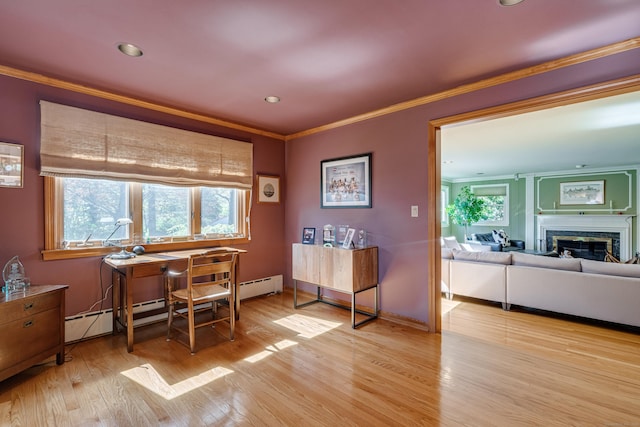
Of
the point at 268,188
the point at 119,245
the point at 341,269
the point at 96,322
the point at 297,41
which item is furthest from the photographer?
the point at 268,188

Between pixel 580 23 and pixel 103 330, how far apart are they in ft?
14.9

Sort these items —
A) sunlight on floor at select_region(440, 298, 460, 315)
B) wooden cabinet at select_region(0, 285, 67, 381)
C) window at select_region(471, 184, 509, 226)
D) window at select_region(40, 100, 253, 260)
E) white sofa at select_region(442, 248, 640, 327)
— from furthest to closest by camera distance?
window at select_region(471, 184, 509, 226) → sunlight on floor at select_region(440, 298, 460, 315) → white sofa at select_region(442, 248, 640, 327) → window at select_region(40, 100, 253, 260) → wooden cabinet at select_region(0, 285, 67, 381)

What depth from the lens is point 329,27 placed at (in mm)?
1919

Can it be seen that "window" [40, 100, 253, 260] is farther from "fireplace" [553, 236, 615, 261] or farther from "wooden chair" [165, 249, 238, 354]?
"fireplace" [553, 236, 615, 261]

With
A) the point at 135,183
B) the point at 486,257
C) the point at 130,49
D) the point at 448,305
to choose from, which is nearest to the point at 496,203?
the point at 486,257

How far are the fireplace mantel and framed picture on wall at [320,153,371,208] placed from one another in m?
6.64

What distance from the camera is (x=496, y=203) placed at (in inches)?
340

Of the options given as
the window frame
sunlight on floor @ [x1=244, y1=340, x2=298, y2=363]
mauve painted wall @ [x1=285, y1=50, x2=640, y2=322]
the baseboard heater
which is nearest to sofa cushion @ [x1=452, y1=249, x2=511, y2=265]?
mauve painted wall @ [x1=285, y1=50, x2=640, y2=322]

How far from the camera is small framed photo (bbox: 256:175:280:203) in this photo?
14.1 feet

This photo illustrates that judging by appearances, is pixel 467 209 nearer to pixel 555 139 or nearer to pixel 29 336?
pixel 555 139

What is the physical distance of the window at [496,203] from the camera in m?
8.48

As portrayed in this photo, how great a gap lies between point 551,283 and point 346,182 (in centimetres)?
263

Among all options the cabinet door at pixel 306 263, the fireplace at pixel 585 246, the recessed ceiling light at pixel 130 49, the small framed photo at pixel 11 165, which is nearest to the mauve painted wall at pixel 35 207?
the small framed photo at pixel 11 165

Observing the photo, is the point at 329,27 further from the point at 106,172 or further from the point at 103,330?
the point at 103,330
